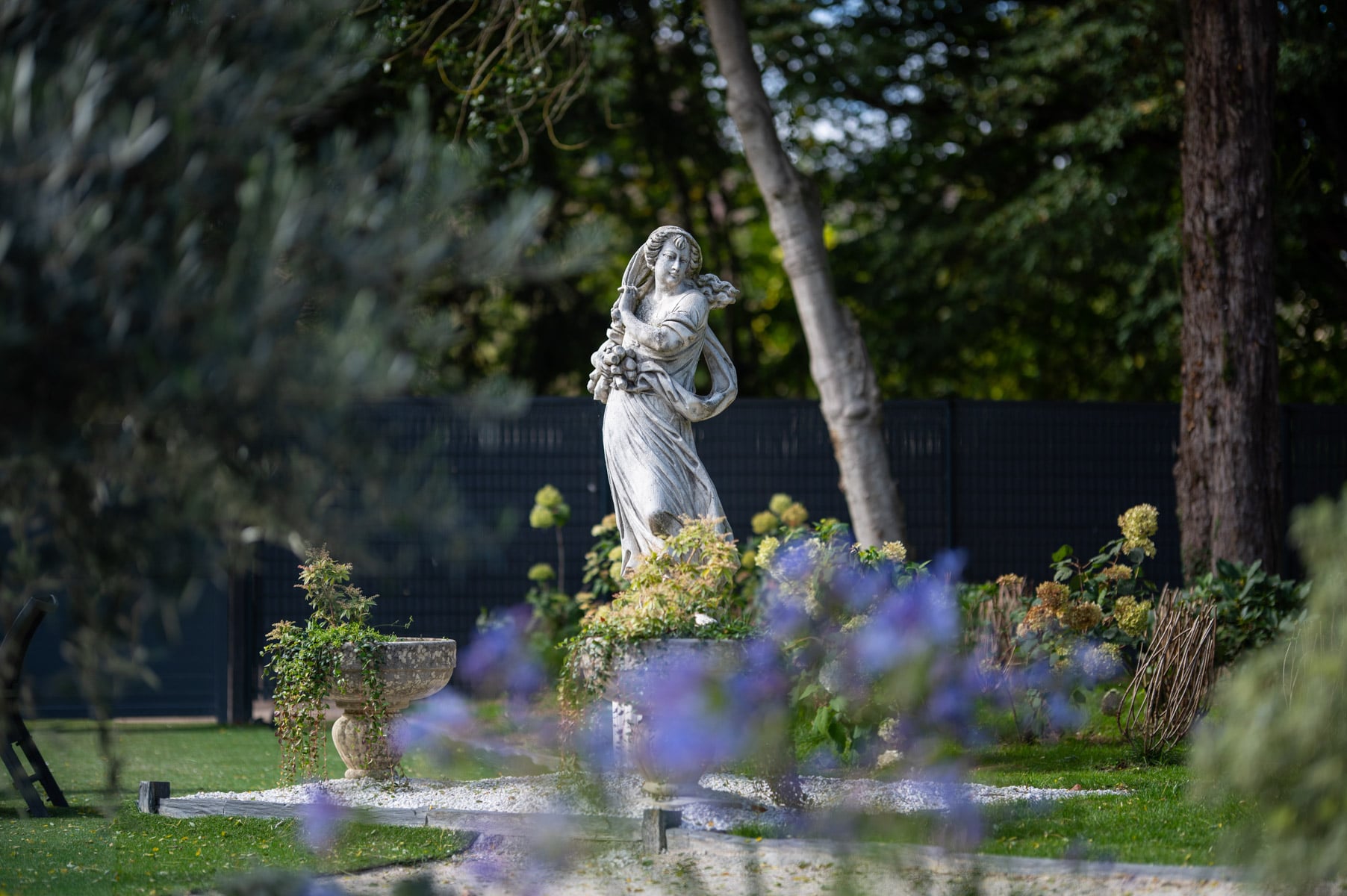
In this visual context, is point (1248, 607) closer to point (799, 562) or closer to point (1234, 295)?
point (1234, 295)

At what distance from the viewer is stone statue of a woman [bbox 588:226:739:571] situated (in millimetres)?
7359

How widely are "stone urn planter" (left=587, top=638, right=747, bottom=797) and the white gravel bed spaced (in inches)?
4.9

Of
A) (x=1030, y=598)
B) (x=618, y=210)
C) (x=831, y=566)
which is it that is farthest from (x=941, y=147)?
(x=831, y=566)

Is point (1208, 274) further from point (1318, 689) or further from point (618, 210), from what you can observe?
point (618, 210)

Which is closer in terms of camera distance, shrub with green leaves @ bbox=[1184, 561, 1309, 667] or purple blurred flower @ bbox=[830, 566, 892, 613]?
purple blurred flower @ bbox=[830, 566, 892, 613]

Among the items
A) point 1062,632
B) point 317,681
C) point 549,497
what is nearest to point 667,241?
point 317,681

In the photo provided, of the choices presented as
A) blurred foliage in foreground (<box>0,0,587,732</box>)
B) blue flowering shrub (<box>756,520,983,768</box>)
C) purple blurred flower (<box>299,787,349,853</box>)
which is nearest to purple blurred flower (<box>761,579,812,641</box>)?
blue flowering shrub (<box>756,520,983,768</box>)

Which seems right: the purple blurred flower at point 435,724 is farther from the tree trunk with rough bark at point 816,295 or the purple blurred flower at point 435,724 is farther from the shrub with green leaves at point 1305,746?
the tree trunk with rough bark at point 816,295

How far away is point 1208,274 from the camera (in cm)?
1002

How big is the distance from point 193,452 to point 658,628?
11.0 ft

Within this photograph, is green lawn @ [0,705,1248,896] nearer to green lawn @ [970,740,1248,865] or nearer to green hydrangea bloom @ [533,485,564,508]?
green lawn @ [970,740,1248,865]

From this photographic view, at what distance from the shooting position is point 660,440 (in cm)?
742

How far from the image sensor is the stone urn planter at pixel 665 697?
222 inches

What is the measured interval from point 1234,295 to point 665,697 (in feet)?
20.4
